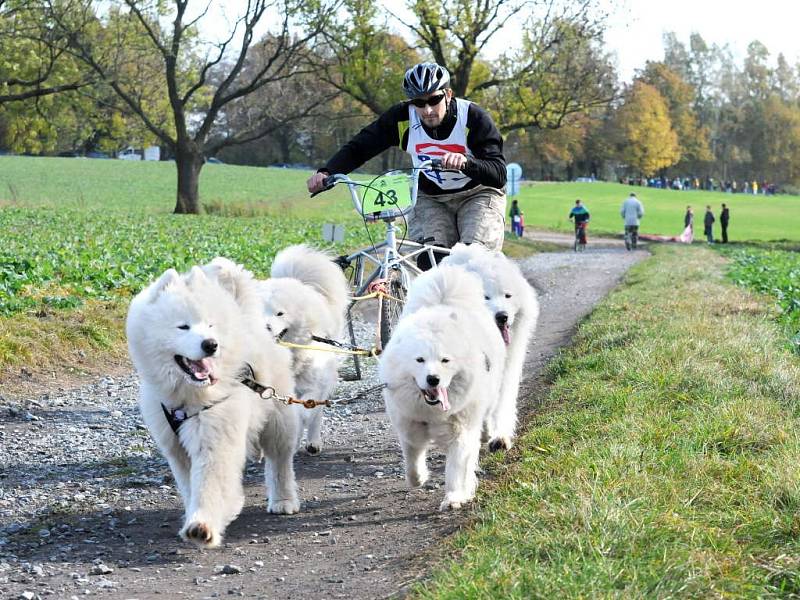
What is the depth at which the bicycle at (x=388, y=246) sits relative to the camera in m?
6.65

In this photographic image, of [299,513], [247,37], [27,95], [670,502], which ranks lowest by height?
[299,513]

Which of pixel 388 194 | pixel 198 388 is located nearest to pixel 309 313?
pixel 388 194

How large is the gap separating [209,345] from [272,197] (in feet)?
156

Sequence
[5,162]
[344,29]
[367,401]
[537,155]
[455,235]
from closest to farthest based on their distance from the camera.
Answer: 1. [455,235]
2. [367,401]
3. [344,29]
4. [5,162]
5. [537,155]

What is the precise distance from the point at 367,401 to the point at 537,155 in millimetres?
91617

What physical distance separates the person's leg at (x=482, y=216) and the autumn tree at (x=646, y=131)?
285 feet

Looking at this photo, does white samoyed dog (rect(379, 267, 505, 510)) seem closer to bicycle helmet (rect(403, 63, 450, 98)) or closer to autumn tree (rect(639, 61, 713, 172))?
bicycle helmet (rect(403, 63, 450, 98))

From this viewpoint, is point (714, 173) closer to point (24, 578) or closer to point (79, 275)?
point (79, 275)

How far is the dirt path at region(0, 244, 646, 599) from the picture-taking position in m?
4.16

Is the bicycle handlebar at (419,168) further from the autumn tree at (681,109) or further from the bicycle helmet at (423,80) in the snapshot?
the autumn tree at (681,109)

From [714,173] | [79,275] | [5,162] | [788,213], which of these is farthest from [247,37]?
[714,173]

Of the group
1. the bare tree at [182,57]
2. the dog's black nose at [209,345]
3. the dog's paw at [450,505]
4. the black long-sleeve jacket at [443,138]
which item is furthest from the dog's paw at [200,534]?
the bare tree at [182,57]

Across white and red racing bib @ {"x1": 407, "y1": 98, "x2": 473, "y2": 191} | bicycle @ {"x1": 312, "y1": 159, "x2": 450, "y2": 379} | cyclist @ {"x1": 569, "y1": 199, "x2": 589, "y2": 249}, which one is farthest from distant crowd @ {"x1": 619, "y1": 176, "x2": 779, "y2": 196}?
white and red racing bib @ {"x1": 407, "y1": 98, "x2": 473, "y2": 191}

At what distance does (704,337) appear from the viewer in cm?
895
